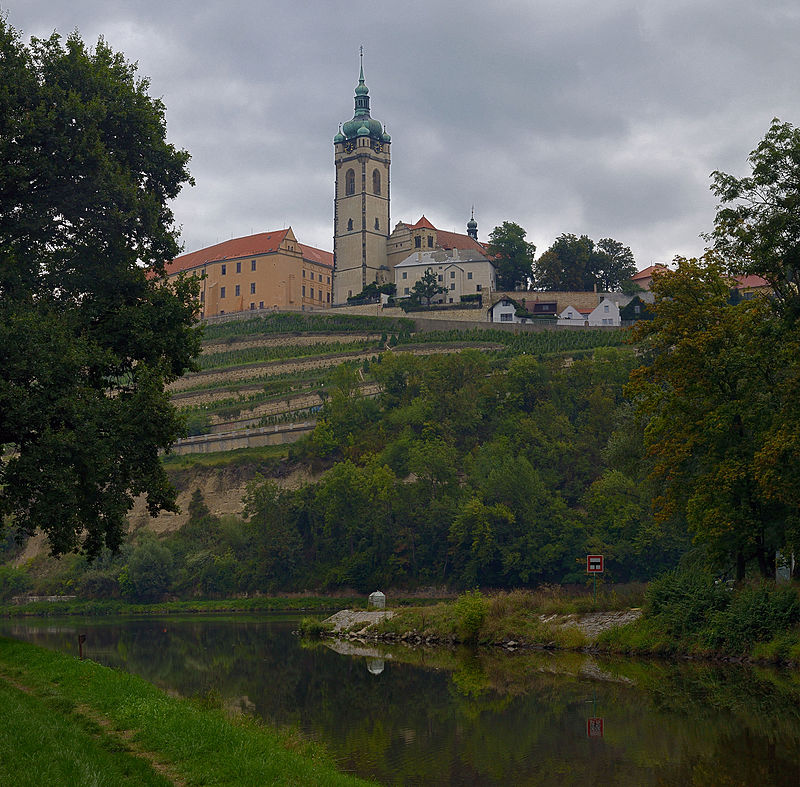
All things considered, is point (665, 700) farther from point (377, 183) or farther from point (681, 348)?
point (377, 183)

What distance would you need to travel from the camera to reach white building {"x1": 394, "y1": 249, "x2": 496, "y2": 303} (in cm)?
10719

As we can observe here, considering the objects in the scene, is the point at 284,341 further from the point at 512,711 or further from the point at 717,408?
the point at 512,711

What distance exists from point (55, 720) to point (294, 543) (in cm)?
5736

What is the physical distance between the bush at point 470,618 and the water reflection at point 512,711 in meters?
1.91

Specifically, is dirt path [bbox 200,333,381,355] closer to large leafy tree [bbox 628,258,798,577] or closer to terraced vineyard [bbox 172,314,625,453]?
terraced vineyard [bbox 172,314,625,453]

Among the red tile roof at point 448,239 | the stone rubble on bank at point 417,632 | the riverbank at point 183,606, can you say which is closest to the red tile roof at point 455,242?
the red tile roof at point 448,239

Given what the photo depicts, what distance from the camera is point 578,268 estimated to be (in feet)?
351

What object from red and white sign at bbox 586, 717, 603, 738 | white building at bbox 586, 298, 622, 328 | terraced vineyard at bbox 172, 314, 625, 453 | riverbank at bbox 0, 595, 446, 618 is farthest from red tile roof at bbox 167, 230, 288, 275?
red and white sign at bbox 586, 717, 603, 738

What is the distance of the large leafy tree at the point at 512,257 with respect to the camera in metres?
109

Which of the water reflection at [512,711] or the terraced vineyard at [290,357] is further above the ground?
the terraced vineyard at [290,357]

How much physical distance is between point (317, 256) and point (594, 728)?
11460cm

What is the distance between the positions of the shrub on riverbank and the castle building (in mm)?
87946

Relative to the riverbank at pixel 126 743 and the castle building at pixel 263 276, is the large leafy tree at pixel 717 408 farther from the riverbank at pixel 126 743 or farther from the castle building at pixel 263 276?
the castle building at pixel 263 276

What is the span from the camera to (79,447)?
1869cm
